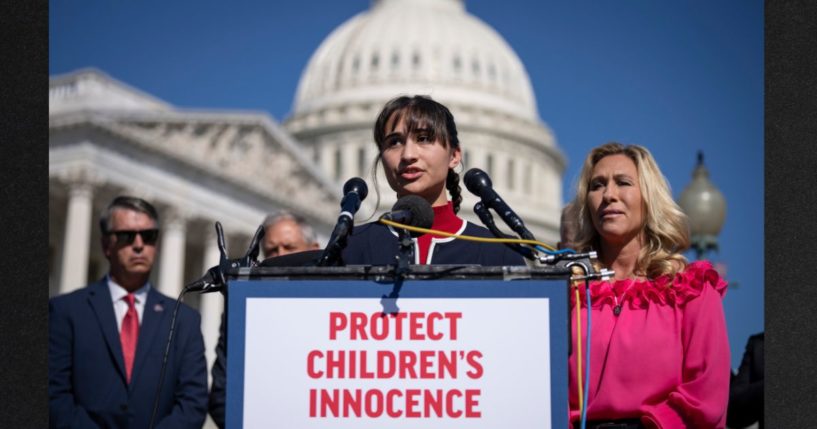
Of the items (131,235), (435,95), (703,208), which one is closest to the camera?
(131,235)

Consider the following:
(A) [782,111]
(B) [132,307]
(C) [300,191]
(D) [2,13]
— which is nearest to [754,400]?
(A) [782,111]

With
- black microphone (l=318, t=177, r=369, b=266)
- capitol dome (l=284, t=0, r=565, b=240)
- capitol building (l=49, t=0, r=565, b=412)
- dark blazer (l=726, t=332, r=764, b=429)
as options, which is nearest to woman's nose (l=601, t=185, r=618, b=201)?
black microphone (l=318, t=177, r=369, b=266)

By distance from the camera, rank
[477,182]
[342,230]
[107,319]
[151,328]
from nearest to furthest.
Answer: [342,230], [477,182], [107,319], [151,328]

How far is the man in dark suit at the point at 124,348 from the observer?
6.11 metres

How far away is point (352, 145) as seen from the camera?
83.8m

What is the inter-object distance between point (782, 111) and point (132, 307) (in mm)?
3743

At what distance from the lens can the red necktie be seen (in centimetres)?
638

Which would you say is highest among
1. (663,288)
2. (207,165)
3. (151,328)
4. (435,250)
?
(207,165)

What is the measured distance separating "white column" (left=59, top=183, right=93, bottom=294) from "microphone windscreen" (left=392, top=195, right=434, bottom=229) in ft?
116

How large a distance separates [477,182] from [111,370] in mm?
3001

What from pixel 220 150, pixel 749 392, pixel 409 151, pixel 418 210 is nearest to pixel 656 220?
pixel 409 151

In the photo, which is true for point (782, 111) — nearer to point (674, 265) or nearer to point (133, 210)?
point (674, 265)

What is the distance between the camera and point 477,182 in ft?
13.4

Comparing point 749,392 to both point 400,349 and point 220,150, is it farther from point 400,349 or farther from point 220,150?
point 220,150
